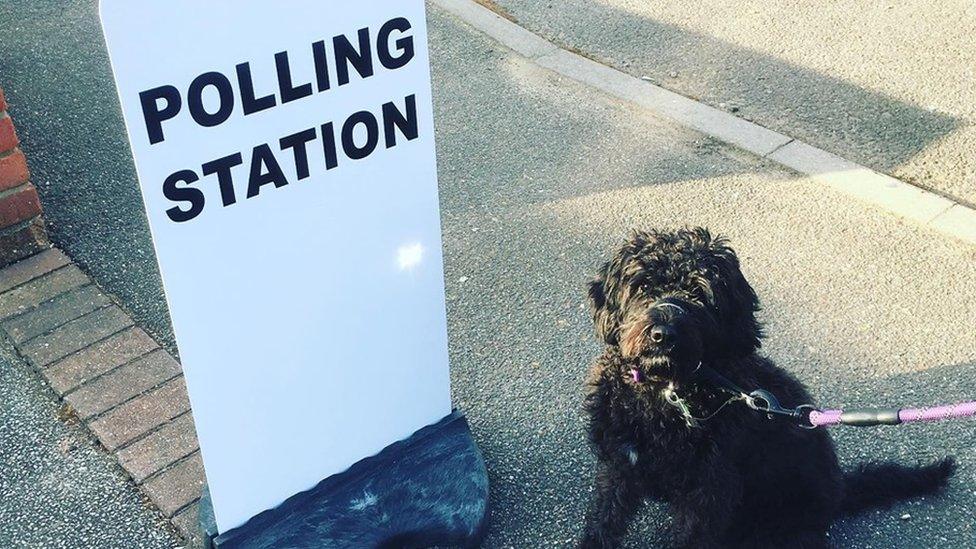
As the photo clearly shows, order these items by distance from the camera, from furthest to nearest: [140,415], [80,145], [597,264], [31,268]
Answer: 1. [80,145]
2. [597,264]
3. [31,268]
4. [140,415]

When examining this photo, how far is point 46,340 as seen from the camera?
3916 mm

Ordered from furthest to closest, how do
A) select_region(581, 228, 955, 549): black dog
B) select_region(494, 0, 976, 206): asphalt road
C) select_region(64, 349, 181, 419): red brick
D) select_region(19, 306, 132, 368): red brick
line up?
select_region(494, 0, 976, 206): asphalt road < select_region(19, 306, 132, 368): red brick < select_region(64, 349, 181, 419): red brick < select_region(581, 228, 955, 549): black dog

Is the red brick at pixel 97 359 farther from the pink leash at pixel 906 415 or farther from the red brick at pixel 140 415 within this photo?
the pink leash at pixel 906 415

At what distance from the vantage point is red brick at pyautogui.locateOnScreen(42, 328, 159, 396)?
3736 millimetres

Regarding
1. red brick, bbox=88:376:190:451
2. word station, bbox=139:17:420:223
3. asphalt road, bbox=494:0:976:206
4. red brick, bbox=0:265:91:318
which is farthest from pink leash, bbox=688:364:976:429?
red brick, bbox=0:265:91:318

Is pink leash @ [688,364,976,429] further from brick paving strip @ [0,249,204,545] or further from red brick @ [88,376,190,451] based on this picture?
red brick @ [88,376,190,451]

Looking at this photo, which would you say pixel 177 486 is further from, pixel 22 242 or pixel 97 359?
pixel 22 242

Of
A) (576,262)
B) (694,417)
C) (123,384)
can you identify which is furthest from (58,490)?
(576,262)

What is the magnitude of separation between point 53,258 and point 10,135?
62 cm

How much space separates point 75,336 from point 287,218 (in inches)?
77.9

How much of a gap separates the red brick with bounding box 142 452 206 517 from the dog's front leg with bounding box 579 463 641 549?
140 cm

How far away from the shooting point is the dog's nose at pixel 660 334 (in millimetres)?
2369

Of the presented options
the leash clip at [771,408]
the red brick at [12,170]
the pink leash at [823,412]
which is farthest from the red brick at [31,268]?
the leash clip at [771,408]

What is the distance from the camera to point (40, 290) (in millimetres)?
4184
